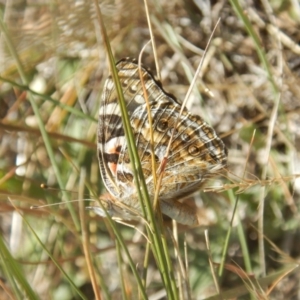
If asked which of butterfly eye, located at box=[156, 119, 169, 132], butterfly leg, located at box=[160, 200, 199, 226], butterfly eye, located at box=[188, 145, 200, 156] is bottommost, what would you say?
butterfly leg, located at box=[160, 200, 199, 226]

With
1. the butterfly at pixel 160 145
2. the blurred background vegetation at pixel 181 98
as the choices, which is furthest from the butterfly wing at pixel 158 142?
the blurred background vegetation at pixel 181 98

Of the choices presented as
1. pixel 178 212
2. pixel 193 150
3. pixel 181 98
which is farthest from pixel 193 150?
pixel 181 98

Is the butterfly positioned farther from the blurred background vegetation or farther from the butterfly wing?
the blurred background vegetation

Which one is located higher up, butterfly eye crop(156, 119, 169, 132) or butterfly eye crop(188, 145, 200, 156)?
butterfly eye crop(156, 119, 169, 132)

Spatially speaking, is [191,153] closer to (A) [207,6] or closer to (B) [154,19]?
(B) [154,19]

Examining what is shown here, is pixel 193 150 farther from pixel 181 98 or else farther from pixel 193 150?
pixel 181 98

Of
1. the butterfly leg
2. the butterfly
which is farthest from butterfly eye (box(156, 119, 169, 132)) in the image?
the butterfly leg

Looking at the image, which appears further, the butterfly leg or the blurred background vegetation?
the blurred background vegetation
